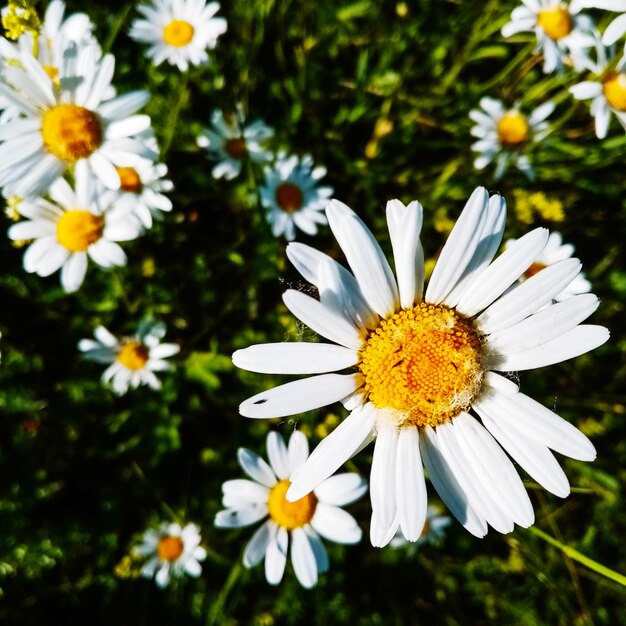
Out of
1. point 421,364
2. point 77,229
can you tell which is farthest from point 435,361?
point 77,229

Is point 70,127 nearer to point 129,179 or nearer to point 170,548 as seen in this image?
point 129,179

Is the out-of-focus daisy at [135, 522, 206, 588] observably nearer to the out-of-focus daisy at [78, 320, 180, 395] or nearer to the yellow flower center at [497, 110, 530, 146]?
the out-of-focus daisy at [78, 320, 180, 395]

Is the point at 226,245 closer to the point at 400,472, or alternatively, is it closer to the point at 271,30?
the point at 271,30

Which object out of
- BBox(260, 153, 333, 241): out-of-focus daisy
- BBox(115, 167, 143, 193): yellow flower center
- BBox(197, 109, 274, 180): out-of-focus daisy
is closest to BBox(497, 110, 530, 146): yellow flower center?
BBox(260, 153, 333, 241): out-of-focus daisy


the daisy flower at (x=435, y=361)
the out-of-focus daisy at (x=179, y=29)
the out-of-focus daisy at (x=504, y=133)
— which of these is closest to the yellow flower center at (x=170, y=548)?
the daisy flower at (x=435, y=361)

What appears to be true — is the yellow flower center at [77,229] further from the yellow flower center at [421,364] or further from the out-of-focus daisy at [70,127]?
the yellow flower center at [421,364]
